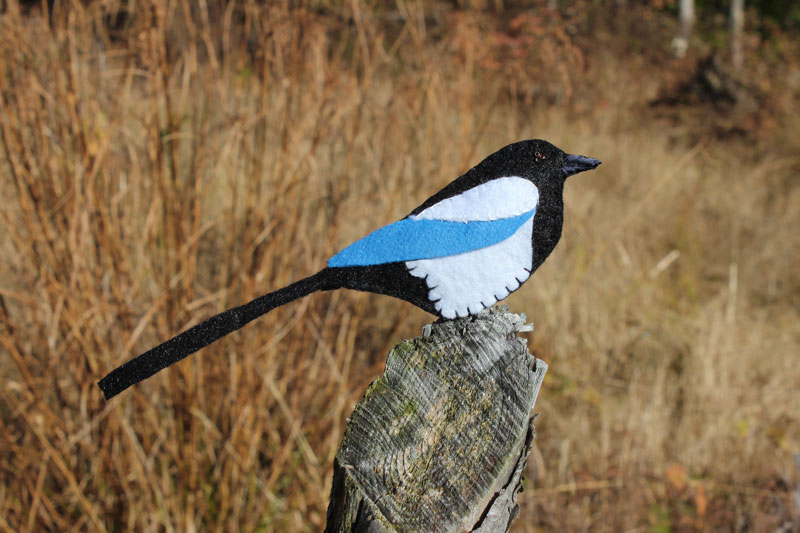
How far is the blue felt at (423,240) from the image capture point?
0.72m

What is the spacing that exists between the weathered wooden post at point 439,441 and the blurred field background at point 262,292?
27.8 inches

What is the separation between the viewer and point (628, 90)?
500 centimetres

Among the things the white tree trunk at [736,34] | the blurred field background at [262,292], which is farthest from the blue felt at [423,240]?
the white tree trunk at [736,34]

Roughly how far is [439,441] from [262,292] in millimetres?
864

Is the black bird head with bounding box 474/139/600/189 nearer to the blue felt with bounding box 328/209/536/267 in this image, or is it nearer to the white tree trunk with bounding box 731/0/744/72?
the blue felt with bounding box 328/209/536/267

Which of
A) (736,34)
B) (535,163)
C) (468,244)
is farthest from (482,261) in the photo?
(736,34)

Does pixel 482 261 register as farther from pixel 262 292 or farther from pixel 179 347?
pixel 262 292

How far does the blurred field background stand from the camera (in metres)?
1.23

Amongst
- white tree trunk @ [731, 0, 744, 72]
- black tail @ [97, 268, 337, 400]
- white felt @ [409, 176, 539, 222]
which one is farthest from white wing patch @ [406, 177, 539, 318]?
white tree trunk @ [731, 0, 744, 72]

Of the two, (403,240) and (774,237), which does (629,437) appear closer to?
(403,240)

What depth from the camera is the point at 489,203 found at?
0.74 metres

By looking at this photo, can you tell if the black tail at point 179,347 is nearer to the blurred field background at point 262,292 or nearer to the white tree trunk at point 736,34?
the blurred field background at point 262,292

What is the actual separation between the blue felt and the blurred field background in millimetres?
604

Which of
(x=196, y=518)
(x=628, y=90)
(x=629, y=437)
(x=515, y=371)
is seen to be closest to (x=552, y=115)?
(x=628, y=90)
